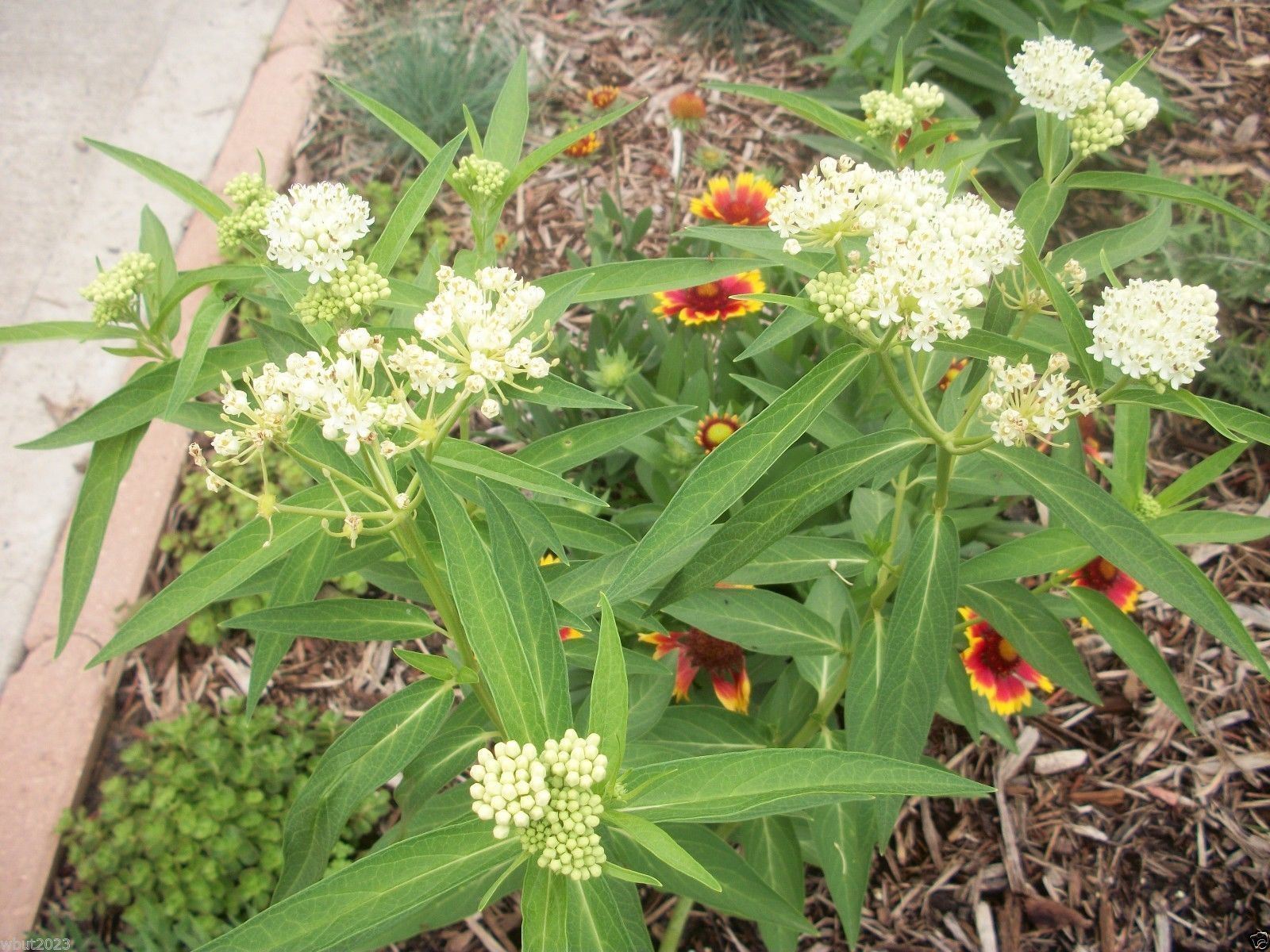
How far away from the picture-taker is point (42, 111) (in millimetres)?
4789

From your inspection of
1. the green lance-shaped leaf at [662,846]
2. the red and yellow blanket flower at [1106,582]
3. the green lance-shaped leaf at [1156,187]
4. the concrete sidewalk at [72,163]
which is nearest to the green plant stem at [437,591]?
the green lance-shaped leaf at [662,846]

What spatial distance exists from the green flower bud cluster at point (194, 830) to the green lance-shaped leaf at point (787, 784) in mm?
1905

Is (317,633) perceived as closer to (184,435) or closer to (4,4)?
(184,435)

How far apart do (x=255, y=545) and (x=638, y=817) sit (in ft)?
2.72

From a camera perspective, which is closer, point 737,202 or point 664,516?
point 664,516

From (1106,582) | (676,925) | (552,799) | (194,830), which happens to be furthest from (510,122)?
(194,830)

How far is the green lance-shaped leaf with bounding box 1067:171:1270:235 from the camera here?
1759 millimetres

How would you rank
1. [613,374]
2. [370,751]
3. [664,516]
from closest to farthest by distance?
1. [664,516]
2. [370,751]
3. [613,374]

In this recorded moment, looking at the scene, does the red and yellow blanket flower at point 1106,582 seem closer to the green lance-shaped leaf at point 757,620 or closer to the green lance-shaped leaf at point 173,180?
the green lance-shaped leaf at point 757,620

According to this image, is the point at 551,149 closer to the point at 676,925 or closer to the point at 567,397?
the point at 567,397

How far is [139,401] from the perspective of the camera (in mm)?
1997

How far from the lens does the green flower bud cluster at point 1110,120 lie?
1796 mm

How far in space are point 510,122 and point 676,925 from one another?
2.14 m

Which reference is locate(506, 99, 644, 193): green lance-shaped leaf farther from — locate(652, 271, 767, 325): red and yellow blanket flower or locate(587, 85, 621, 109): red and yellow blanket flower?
locate(587, 85, 621, 109): red and yellow blanket flower
